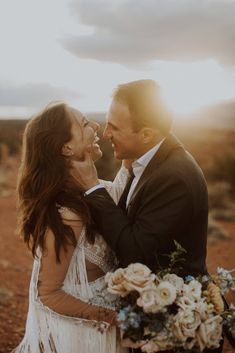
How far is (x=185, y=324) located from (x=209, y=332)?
14cm

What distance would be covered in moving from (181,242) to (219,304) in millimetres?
498

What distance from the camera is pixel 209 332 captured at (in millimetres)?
2781

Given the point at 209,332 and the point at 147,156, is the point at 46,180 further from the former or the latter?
the point at 209,332

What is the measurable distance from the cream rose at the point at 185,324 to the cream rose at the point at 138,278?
208 mm

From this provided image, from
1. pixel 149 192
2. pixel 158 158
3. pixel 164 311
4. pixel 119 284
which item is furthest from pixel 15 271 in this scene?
pixel 164 311

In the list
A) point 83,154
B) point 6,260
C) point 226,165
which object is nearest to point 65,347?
point 83,154

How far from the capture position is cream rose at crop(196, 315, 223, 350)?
278cm

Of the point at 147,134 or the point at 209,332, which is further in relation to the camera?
the point at 147,134

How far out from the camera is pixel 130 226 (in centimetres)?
309

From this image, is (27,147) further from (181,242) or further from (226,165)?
(226,165)

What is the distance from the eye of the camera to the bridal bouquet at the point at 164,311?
108 inches

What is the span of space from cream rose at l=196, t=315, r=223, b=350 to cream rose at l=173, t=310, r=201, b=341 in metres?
0.04

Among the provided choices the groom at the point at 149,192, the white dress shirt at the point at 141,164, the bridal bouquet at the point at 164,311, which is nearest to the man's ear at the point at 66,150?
the groom at the point at 149,192

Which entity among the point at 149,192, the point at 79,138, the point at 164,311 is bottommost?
the point at 164,311
